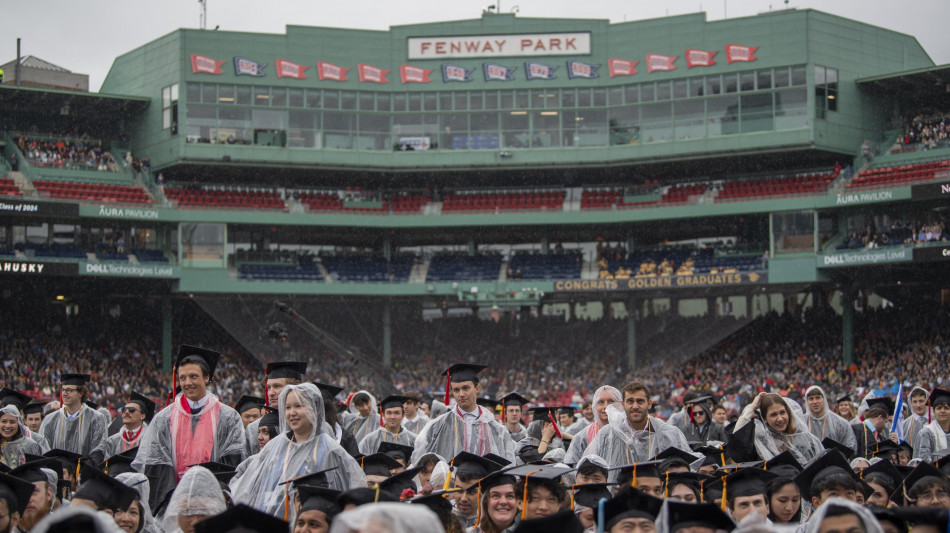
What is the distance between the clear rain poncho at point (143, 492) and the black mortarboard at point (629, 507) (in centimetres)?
359

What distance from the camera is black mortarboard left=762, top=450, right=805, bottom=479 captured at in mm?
8789

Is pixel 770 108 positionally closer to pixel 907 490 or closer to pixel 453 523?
pixel 907 490

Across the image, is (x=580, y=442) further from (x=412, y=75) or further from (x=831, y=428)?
(x=412, y=75)

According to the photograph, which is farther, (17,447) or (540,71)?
(540,71)

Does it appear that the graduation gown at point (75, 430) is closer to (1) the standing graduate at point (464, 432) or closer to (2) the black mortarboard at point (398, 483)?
(1) the standing graduate at point (464, 432)

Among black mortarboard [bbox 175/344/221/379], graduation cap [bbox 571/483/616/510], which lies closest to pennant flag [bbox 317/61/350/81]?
black mortarboard [bbox 175/344/221/379]

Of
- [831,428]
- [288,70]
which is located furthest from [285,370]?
[288,70]

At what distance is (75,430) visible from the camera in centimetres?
1361

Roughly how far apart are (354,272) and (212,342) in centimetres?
677

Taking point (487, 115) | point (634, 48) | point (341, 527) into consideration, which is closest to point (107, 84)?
point (487, 115)

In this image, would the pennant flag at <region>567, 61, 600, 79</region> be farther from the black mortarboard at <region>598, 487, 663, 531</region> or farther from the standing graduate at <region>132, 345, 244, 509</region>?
the black mortarboard at <region>598, 487, 663, 531</region>

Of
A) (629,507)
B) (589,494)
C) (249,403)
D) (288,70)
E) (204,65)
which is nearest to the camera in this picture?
(629,507)

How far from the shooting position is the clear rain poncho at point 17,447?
11.6 meters

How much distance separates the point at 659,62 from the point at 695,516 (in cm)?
4021
